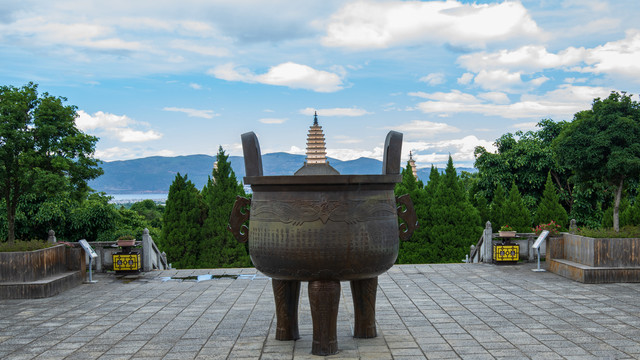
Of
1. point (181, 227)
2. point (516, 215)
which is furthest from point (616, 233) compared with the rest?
point (181, 227)

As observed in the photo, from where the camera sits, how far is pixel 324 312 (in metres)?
5.42

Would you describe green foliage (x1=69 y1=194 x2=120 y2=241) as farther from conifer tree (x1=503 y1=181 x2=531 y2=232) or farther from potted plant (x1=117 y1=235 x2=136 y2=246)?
conifer tree (x1=503 y1=181 x2=531 y2=232)

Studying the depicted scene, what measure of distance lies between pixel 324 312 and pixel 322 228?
2.75ft

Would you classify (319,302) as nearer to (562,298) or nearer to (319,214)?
(319,214)

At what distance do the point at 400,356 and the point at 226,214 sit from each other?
50.8 ft

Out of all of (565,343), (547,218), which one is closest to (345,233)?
(565,343)

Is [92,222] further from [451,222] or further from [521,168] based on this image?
[521,168]

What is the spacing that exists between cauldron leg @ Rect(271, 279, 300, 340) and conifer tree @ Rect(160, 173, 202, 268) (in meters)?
14.6

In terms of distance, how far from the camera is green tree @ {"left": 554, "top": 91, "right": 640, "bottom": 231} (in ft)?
50.8

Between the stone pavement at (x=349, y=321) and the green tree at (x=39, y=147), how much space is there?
9.08m

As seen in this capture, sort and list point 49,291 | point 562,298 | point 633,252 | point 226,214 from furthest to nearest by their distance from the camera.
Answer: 1. point 226,214
2. point 633,252
3. point 49,291
4. point 562,298

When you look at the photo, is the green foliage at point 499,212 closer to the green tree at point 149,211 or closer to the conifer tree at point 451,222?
the conifer tree at point 451,222

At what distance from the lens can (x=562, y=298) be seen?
8.24m

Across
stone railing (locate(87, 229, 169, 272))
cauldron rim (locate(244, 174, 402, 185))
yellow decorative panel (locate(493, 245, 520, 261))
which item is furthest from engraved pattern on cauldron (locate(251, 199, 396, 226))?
yellow decorative panel (locate(493, 245, 520, 261))
